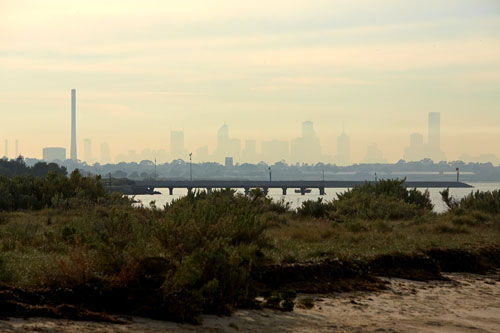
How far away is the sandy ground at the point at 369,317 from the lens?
10.8 metres

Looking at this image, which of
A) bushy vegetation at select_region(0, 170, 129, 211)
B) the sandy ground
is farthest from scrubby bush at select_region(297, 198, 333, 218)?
the sandy ground

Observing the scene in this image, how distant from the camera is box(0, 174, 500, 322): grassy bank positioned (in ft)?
39.1

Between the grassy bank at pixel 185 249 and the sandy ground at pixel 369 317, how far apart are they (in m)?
0.52

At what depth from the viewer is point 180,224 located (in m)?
15.7

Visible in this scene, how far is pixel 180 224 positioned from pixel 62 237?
4703 mm

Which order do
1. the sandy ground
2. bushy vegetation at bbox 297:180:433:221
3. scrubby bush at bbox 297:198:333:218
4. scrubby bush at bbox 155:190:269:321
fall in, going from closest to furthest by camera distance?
the sandy ground < scrubby bush at bbox 155:190:269:321 < bushy vegetation at bbox 297:180:433:221 < scrubby bush at bbox 297:198:333:218

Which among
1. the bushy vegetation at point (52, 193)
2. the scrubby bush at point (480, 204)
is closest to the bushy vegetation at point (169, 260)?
the bushy vegetation at point (52, 193)

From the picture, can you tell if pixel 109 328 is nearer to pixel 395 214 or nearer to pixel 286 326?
pixel 286 326

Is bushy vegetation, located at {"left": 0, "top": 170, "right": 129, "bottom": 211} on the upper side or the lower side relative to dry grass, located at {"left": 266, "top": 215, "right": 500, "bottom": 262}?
upper

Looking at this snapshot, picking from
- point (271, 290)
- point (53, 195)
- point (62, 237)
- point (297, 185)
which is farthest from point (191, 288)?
point (297, 185)

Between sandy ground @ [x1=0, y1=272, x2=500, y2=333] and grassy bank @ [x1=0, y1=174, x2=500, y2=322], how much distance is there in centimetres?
52

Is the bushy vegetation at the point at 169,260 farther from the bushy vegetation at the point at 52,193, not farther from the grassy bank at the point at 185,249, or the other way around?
the bushy vegetation at the point at 52,193

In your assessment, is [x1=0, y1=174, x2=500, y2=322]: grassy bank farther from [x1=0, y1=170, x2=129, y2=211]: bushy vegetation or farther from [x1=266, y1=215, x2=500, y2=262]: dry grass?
[x1=0, y1=170, x2=129, y2=211]: bushy vegetation

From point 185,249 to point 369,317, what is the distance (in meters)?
3.53
